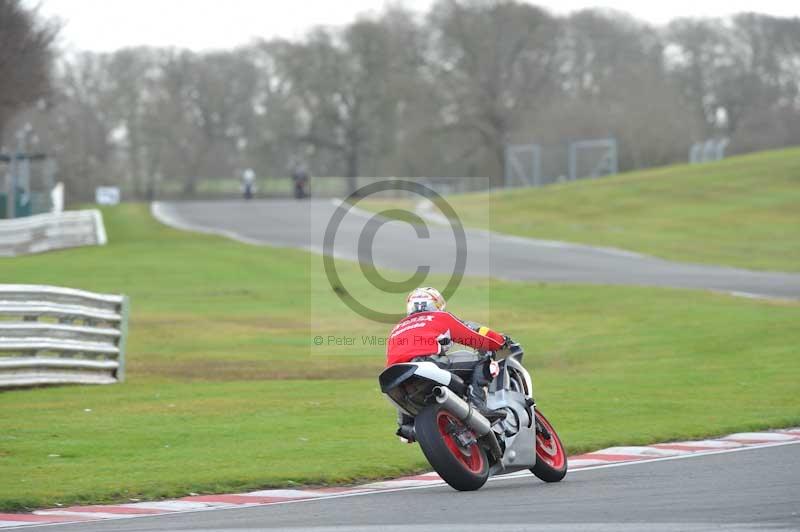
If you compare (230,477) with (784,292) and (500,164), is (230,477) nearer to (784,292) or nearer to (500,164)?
(784,292)

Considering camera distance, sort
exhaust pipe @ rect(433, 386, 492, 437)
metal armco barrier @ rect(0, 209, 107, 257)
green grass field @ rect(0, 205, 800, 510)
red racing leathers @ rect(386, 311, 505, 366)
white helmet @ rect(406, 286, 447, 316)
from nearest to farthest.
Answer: exhaust pipe @ rect(433, 386, 492, 437) → red racing leathers @ rect(386, 311, 505, 366) → white helmet @ rect(406, 286, 447, 316) → green grass field @ rect(0, 205, 800, 510) → metal armco barrier @ rect(0, 209, 107, 257)

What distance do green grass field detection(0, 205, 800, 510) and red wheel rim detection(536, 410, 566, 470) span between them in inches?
47.8

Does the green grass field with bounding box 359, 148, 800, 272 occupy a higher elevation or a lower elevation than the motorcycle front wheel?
higher

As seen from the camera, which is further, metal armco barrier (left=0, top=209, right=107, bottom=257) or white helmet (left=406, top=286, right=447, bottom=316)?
metal armco barrier (left=0, top=209, right=107, bottom=257)

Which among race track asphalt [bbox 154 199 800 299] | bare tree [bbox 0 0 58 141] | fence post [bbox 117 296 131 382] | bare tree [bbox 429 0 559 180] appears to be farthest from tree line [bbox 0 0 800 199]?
fence post [bbox 117 296 131 382]

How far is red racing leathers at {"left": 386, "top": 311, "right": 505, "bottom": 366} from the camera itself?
953 cm

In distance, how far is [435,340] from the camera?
953 centimetres

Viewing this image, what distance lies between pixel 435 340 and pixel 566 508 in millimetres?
1662

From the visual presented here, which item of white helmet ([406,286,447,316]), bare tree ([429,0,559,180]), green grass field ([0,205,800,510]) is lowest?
green grass field ([0,205,800,510])

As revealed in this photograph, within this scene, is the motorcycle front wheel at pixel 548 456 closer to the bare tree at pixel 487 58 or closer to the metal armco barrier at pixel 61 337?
the metal armco barrier at pixel 61 337

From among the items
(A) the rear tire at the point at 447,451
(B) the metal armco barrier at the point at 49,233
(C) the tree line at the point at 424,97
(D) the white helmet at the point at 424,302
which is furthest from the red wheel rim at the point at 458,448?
(C) the tree line at the point at 424,97

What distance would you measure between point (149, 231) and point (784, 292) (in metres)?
27.7

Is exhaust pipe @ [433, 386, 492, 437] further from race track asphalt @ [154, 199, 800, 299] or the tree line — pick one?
the tree line

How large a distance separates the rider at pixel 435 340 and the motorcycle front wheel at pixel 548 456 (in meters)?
0.44
